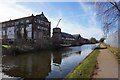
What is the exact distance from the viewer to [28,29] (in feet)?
168

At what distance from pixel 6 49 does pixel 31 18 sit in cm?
2152

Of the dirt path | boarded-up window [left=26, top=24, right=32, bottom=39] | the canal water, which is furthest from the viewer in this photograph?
boarded-up window [left=26, top=24, right=32, bottom=39]

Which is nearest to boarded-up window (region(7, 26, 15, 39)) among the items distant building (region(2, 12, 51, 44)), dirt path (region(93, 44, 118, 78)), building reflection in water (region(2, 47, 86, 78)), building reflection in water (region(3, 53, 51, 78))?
distant building (region(2, 12, 51, 44))

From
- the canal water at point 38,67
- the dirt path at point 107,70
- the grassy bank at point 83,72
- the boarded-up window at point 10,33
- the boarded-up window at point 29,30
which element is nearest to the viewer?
the dirt path at point 107,70

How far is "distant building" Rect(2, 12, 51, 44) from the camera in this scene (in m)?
49.6

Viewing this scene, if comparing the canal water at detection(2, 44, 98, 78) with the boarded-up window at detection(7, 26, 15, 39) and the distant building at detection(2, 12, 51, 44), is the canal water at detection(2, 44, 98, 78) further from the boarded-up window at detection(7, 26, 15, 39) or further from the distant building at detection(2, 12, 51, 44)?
the boarded-up window at detection(7, 26, 15, 39)

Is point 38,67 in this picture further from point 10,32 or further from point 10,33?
point 10,32

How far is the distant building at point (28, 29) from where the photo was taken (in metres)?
49.6

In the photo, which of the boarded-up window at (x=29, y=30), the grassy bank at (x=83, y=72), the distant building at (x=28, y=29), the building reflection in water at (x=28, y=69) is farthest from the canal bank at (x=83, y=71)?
the boarded-up window at (x=29, y=30)

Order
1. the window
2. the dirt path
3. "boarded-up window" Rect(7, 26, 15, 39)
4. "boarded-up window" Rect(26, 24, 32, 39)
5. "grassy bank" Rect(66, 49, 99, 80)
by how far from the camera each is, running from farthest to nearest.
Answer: the window, "boarded-up window" Rect(7, 26, 15, 39), "boarded-up window" Rect(26, 24, 32, 39), "grassy bank" Rect(66, 49, 99, 80), the dirt path

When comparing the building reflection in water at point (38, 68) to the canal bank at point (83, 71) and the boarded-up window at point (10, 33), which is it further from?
the boarded-up window at point (10, 33)

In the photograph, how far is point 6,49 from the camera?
31.8 meters

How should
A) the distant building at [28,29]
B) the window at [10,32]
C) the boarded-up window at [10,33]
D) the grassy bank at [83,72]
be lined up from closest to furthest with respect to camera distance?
the grassy bank at [83,72], the distant building at [28,29], the boarded-up window at [10,33], the window at [10,32]

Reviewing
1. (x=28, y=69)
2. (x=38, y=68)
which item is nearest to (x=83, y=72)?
(x=38, y=68)
